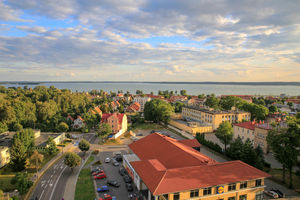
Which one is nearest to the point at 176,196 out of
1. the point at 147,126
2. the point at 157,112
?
the point at 157,112

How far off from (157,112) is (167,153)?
35.5m

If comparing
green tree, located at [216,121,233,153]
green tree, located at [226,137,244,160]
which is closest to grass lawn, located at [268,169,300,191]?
green tree, located at [226,137,244,160]

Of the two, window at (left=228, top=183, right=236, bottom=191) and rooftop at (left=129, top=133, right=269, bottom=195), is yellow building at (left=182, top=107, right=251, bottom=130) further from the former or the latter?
window at (left=228, top=183, right=236, bottom=191)

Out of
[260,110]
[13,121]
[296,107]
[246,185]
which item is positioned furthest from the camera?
[296,107]

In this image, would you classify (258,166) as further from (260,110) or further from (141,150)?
(260,110)

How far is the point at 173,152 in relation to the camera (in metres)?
30.8

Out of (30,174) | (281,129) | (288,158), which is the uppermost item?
(281,129)

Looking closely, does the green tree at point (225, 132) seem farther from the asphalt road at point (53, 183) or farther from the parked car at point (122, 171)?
the asphalt road at point (53, 183)

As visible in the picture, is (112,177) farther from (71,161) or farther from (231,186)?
(231,186)

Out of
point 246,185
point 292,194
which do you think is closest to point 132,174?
point 246,185

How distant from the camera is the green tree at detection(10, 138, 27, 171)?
1273 inches

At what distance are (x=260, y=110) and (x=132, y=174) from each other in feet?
190

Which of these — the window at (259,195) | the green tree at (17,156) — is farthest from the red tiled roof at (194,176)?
the green tree at (17,156)

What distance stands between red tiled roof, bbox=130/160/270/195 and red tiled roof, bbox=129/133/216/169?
3.74m
